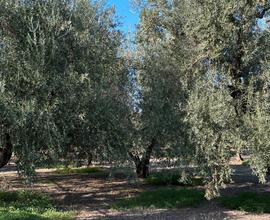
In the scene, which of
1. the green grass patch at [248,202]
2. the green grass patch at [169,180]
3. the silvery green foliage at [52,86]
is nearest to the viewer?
the silvery green foliage at [52,86]

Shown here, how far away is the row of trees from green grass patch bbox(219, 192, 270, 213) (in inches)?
91.9

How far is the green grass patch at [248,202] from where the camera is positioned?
58.0 feet

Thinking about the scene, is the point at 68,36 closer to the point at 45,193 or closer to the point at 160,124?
the point at 160,124

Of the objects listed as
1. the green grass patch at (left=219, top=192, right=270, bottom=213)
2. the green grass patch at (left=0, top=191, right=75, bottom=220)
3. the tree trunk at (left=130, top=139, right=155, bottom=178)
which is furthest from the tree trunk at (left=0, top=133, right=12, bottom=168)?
the tree trunk at (left=130, top=139, right=155, bottom=178)

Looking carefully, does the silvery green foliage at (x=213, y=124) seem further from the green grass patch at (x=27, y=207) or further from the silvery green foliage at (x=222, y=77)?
the green grass patch at (x=27, y=207)

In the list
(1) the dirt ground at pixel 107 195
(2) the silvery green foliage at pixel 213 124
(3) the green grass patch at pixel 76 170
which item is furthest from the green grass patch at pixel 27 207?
(3) the green grass patch at pixel 76 170

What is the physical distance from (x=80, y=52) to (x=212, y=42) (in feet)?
13.9

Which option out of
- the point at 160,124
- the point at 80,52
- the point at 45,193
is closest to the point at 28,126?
the point at 80,52

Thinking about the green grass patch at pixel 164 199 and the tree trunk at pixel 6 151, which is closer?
the tree trunk at pixel 6 151

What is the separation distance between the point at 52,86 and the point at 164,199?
7.68 meters

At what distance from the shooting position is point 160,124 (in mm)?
18438

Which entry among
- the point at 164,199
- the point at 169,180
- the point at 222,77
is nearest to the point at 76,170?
the point at 169,180

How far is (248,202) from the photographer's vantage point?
18.4 metres

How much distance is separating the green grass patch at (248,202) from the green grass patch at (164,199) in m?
1.05
